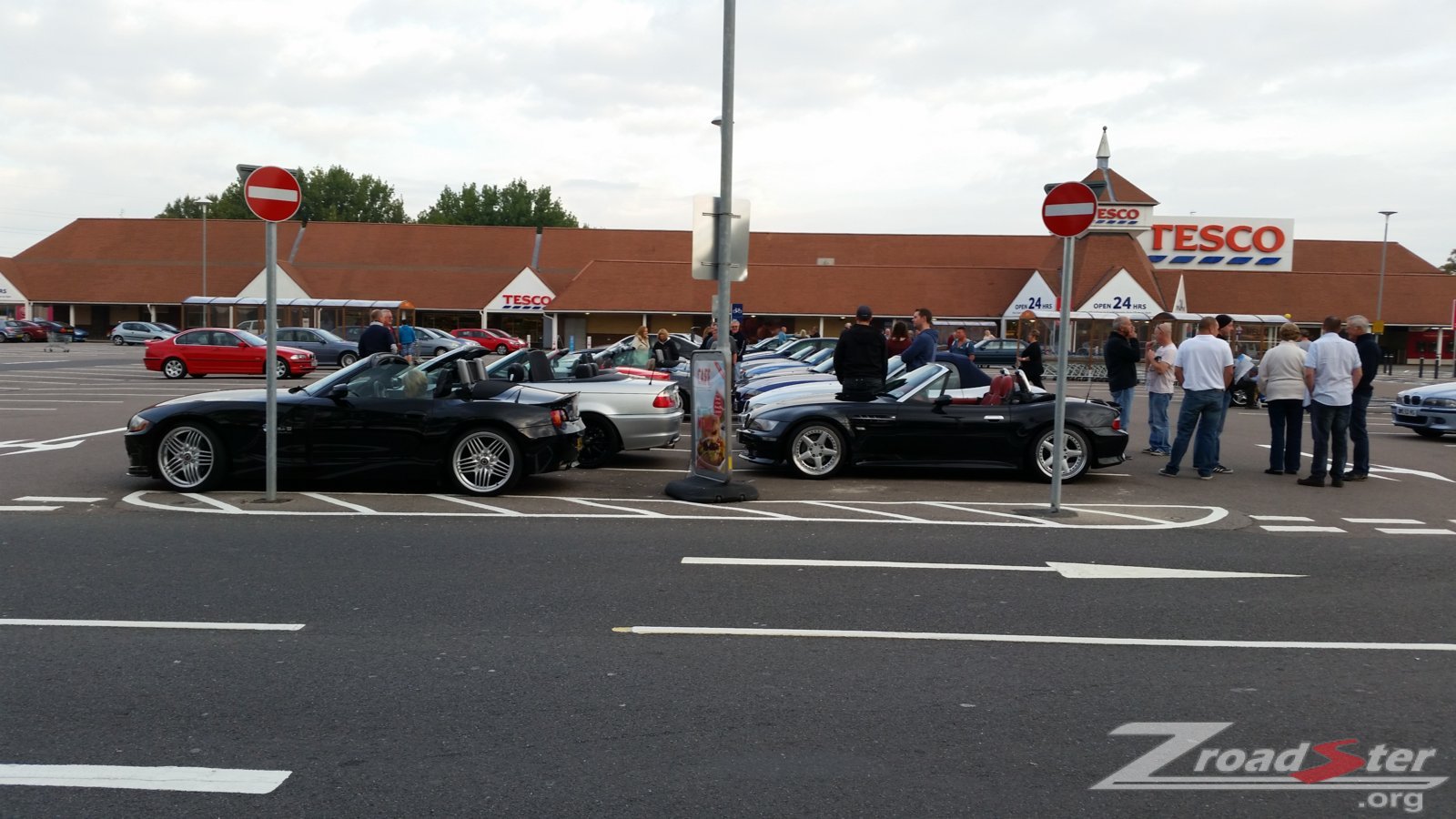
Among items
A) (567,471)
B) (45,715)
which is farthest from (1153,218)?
(45,715)

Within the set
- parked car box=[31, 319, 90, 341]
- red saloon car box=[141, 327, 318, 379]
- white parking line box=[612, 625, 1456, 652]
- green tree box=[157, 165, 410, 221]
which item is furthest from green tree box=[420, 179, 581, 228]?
white parking line box=[612, 625, 1456, 652]

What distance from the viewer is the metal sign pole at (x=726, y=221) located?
1067 centimetres

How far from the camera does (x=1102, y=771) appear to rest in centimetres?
413

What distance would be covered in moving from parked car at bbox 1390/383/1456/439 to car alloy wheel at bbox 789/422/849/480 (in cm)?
1100

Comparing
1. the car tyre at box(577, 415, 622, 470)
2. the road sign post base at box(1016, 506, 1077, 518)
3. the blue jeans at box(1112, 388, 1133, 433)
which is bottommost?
the road sign post base at box(1016, 506, 1077, 518)

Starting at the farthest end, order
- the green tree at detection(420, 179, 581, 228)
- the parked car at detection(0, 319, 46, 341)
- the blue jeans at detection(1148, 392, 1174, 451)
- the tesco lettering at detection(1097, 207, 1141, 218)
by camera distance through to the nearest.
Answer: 1. the green tree at detection(420, 179, 581, 228)
2. the parked car at detection(0, 319, 46, 341)
3. the tesco lettering at detection(1097, 207, 1141, 218)
4. the blue jeans at detection(1148, 392, 1174, 451)

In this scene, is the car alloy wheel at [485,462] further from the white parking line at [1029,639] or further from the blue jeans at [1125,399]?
the blue jeans at [1125,399]

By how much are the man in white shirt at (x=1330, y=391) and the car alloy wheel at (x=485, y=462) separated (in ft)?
25.4

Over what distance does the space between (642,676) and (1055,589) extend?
295cm

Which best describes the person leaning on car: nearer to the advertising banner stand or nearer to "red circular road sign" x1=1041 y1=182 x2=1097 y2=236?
the advertising banner stand

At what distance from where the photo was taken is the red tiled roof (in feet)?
179

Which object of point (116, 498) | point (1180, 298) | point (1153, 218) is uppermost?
point (1153, 218)

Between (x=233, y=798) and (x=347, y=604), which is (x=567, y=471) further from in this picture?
(x=233, y=798)

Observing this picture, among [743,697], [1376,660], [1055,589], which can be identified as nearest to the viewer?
[743,697]
